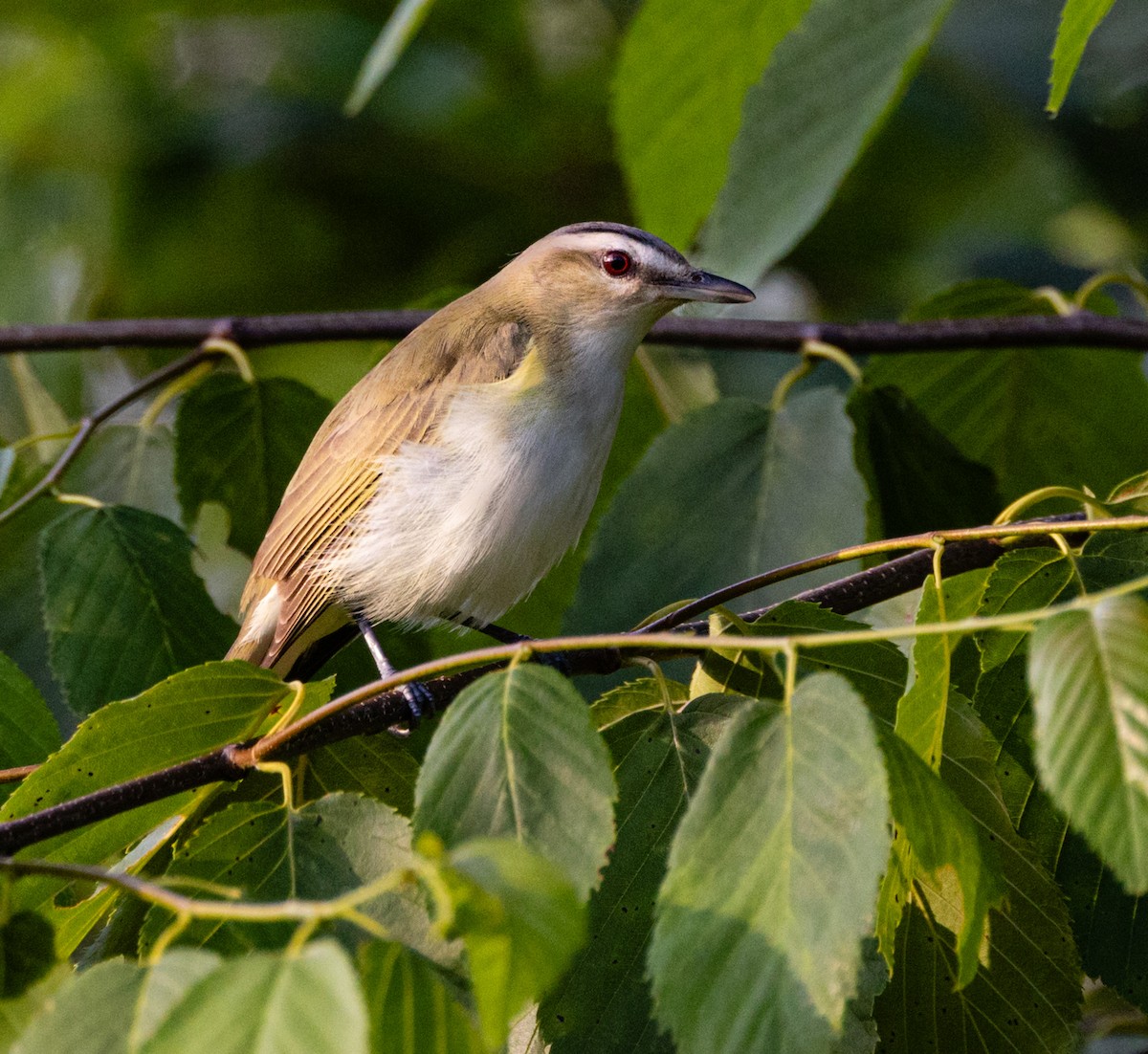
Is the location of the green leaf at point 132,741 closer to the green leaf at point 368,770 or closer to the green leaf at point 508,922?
the green leaf at point 368,770

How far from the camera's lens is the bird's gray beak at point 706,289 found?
3359 mm

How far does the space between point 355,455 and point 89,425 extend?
58 cm

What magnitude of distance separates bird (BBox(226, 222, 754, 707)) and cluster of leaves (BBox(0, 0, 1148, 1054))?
0.16m

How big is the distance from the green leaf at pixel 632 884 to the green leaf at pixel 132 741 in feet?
1.73

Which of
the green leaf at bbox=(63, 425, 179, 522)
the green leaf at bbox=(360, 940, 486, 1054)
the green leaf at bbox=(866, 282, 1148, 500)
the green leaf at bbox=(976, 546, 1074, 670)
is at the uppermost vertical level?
the green leaf at bbox=(360, 940, 486, 1054)

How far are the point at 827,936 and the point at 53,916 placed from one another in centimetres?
118

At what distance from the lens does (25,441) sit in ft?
9.77

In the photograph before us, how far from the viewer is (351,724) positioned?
214 cm

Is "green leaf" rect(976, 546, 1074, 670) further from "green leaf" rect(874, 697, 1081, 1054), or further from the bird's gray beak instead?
the bird's gray beak

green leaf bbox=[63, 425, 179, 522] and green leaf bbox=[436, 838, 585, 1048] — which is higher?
green leaf bbox=[436, 838, 585, 1048]

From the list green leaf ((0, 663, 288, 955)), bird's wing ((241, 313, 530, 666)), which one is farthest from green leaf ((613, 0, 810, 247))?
green leaf ((0, 663, 288, 955))

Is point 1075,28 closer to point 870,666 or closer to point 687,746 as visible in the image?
point 870,666

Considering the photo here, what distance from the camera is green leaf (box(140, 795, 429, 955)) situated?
71.9 inches

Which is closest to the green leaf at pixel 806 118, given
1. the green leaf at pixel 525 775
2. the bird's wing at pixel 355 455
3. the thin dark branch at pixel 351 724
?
the bird's wing at pixel 355 455
